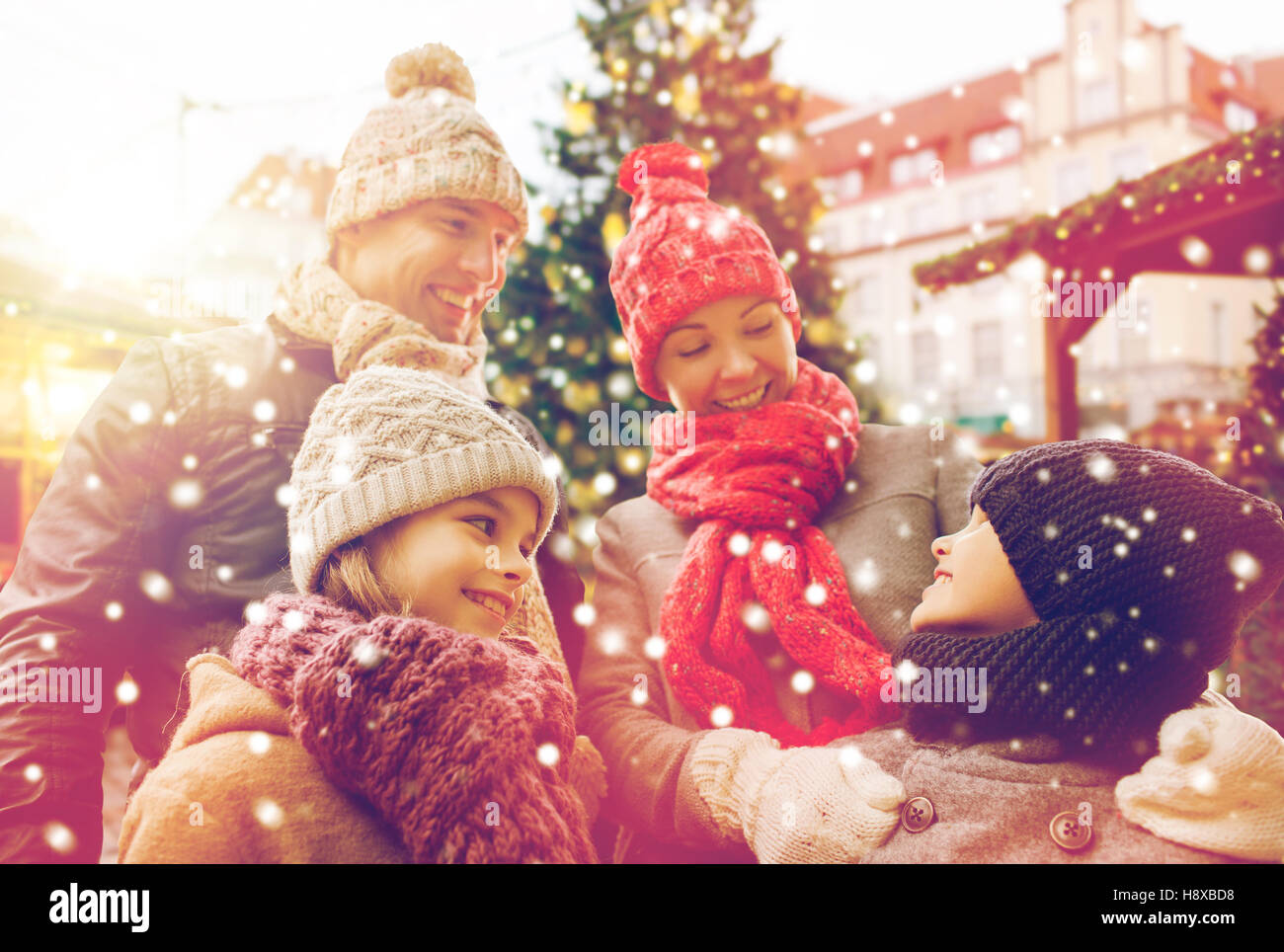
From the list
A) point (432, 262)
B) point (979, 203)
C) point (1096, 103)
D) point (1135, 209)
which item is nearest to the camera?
point (432, 262)

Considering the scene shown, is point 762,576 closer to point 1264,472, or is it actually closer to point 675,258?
point 675,258

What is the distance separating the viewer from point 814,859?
114 centimetres

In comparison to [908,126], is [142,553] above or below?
below

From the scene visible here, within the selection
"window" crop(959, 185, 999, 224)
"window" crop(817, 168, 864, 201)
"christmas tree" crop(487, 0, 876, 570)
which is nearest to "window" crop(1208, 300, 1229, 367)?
"christmas tree" crop(487, 0, 876, 570)

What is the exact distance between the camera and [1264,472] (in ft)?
9.57

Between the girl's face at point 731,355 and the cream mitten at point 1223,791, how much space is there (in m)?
0.91

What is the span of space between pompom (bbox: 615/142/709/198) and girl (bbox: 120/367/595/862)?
0.72m

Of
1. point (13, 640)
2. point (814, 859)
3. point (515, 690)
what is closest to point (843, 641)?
point (814, 859)

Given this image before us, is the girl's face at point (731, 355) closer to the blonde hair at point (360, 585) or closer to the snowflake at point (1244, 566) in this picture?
the blonde hair at point (360, 585)

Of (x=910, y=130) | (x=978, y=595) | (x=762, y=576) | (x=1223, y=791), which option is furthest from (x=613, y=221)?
(x=910, y=130)

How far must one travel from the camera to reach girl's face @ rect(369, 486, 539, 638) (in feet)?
4.07

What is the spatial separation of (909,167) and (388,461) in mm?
16973

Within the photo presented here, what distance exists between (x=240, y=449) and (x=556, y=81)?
2.69 meters
